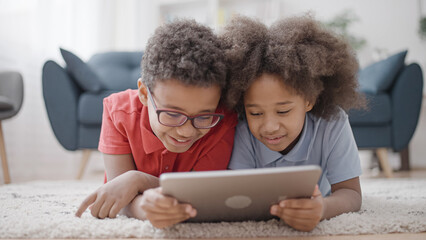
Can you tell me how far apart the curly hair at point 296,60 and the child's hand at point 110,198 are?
0.33 metres

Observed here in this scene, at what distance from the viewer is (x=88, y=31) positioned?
3250 millimetres

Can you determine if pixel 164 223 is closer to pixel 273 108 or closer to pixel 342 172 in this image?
pixel 273 108

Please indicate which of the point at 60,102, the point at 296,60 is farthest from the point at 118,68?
the point at 296,60

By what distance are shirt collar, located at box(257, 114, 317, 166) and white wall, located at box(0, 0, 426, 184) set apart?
1530 millimetres

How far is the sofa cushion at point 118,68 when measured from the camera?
2490 mm

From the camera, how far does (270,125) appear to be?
2.81 feet

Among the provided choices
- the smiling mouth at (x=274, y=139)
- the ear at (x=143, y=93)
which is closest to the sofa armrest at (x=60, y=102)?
the ear at (x=143, y=93)

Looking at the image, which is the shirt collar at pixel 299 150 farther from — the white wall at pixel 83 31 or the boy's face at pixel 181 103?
the white wall at pixel 83 31

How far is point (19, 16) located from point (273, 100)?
2266 mm

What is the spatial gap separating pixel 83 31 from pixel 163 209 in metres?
2.92

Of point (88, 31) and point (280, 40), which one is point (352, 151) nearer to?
point (280, 40)

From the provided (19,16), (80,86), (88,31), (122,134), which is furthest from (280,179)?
(88,31)

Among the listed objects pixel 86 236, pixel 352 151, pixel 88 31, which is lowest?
pixel 86 236

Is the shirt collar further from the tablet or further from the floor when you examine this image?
the floor
